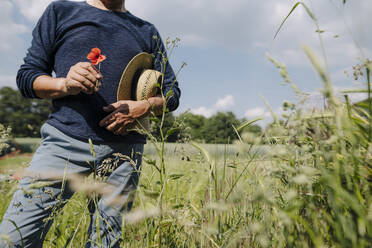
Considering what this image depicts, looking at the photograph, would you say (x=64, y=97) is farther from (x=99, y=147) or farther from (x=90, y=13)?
(x=90, y=13)

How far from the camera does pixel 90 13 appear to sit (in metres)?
2.43

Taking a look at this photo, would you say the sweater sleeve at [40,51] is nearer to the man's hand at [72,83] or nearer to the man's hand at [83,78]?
the man's hand at [72,83]

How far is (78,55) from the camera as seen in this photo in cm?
225

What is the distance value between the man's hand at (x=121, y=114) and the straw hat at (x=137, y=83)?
3.2 inches

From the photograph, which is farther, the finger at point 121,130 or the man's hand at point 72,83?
the finger at point 121,130

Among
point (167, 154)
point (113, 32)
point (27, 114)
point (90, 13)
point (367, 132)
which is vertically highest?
point (27, 114)

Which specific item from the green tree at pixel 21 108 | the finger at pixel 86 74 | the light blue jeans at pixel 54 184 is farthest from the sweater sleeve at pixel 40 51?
the green tree at pixel 21 108

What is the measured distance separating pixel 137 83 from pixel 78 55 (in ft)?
1.78

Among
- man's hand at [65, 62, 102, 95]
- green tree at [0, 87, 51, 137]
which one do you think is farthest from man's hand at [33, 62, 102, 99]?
green tree at [0, 87, 51, 137]

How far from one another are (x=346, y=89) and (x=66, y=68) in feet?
6.78

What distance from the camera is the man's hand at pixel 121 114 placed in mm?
2111

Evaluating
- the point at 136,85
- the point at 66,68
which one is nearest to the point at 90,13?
the point at 66,68

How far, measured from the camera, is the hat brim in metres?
2.25

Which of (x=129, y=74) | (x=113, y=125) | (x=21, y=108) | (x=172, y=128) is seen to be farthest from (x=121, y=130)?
(x=21, y=108)
